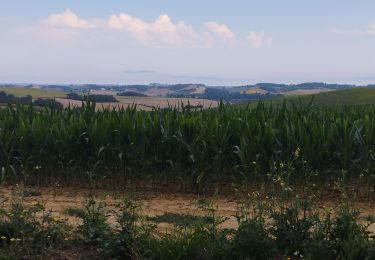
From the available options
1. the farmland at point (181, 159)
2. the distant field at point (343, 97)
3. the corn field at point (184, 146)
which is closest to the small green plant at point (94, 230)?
the farmland at point (181, 159)

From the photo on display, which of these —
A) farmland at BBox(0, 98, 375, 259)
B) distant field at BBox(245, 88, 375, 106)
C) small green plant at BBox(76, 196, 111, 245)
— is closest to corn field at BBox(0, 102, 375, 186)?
farmland at BBox(0, 98, 375, 259)

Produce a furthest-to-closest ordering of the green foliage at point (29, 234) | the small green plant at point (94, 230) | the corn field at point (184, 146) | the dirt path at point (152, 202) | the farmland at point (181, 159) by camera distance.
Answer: the corn field at point (184, 146), the farmland at point (181, 159), the dirt path at point (152, 202), the small green plant at point (94, 230), the green foliage at point (29, 234)

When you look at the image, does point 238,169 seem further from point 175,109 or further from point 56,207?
point 56,207

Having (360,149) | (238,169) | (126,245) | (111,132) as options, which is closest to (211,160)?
(238,169)

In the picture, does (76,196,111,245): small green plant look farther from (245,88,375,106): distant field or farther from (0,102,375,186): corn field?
(245,88,375,106): distant field

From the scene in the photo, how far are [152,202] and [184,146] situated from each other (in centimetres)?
117

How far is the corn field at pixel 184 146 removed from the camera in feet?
26.1

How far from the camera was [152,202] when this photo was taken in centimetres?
783

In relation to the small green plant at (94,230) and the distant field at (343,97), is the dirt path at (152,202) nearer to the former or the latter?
the small green plant at (94,230)

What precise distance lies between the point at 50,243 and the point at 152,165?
429 cm

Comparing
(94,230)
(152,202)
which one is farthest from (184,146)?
(94,230)

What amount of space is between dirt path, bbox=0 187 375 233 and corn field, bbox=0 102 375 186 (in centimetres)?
40

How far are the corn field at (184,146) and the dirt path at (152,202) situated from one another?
0.40 meters

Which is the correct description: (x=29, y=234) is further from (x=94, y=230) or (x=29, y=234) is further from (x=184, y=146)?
(x=184, y=146)
